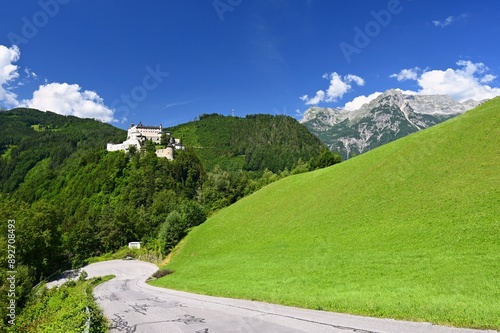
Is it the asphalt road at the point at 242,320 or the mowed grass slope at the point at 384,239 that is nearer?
the asphalt road at the point at 242,320

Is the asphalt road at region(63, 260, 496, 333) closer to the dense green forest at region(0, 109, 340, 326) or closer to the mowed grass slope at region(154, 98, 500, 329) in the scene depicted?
the mowed grass slope at region(154, 98, 500, 329)

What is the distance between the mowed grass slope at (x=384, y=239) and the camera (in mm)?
19953

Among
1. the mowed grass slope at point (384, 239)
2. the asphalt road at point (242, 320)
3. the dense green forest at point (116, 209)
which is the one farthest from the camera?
the dense green forest at point (116, 209)

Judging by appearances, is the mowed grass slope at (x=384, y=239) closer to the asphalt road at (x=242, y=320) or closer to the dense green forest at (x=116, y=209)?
the asphalt road at (x=242, y=320)

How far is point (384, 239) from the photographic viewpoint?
35.4m

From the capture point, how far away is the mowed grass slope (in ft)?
65.5

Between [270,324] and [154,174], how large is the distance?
6750 inches

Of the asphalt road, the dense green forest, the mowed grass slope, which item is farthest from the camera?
the dense green forest

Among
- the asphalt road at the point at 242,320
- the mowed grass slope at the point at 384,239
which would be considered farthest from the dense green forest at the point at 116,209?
the mowed grass slope at the point at 384,239

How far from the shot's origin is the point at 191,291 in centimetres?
3541

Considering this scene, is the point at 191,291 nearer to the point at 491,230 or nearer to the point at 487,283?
the point at 487,283

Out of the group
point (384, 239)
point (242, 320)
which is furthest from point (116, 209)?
point (242, 320)

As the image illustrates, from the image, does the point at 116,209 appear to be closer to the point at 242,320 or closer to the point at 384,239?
the point at 384,239

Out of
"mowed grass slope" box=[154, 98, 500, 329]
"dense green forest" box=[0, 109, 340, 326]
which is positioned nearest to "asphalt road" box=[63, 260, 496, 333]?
"mowed grass slope" box=[154, 98, 500, 329]
